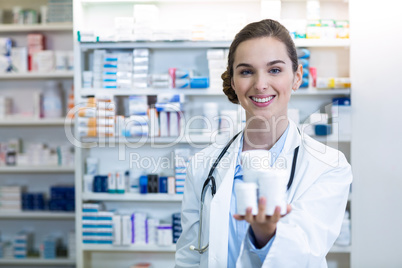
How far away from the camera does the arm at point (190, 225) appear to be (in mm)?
1725

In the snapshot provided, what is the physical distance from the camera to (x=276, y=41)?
154 centimetres

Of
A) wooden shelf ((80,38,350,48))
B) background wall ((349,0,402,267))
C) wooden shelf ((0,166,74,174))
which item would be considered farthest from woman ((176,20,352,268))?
wooden shelf ((0,166,74,174))

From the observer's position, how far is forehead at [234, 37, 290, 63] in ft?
4.94

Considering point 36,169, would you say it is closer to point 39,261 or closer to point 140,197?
point 39,261

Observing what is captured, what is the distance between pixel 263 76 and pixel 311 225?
1.64ft

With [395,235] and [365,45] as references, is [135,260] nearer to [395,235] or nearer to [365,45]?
[395,235]

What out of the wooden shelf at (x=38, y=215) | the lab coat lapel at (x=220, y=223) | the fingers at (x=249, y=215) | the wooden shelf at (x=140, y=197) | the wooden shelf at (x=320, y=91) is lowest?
the wooden shelf at (x=38, y=215)

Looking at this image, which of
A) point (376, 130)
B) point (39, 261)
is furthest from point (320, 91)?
point (39, 261)

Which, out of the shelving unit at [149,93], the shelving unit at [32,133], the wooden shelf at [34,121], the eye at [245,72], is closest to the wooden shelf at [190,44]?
the shelving unit at [149,93]

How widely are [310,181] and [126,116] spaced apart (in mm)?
2534

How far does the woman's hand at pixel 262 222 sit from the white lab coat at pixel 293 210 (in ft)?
0.10

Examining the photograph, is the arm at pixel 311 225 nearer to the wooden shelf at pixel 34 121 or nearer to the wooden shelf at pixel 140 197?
the wooden shelf at pixel 140 197

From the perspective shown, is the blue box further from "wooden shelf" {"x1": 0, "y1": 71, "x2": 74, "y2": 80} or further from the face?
the face

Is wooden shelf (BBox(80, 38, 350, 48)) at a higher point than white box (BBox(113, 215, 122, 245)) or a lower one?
higher
